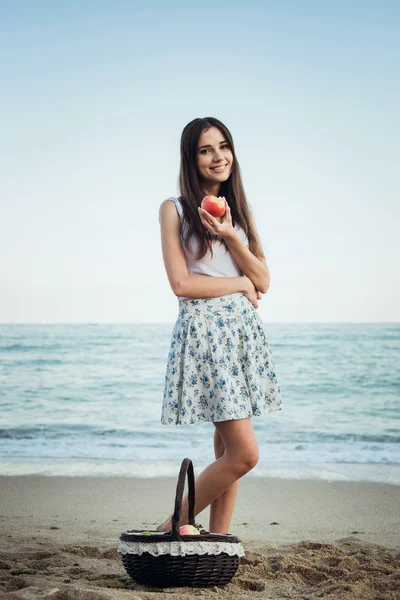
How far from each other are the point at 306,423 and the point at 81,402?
527 centimetres

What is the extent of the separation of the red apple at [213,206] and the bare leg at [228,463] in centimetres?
95

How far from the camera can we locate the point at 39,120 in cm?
1549

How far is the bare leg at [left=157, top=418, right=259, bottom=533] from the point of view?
112 inches

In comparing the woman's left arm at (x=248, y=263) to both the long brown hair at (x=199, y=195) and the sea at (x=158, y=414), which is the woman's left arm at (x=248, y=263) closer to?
the long brown hair at (x=199, y=195)

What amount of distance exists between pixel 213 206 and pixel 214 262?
0.99 feet

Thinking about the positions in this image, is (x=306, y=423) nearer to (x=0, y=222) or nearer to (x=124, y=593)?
(x=124, y=593)

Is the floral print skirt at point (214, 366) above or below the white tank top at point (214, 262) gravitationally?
below

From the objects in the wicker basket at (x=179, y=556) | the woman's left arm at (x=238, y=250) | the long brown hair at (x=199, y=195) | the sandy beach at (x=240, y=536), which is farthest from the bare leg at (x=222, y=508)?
the long brown hair at (x=199, y=195)

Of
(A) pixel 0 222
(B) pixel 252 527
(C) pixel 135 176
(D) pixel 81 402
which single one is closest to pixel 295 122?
(C) pixel 135 176

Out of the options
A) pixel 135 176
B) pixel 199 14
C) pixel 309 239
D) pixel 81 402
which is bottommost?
pixel 81 402

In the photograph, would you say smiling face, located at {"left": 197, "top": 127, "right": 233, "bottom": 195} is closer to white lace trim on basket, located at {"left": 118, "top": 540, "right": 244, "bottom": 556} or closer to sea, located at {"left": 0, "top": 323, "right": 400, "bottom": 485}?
white lace trim on basket, located at {"left": 118, "top": 540, "right": 244, "bottom": 556}

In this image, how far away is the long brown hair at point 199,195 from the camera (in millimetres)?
3080

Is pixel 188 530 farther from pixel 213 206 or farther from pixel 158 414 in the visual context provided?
pixel 158 414

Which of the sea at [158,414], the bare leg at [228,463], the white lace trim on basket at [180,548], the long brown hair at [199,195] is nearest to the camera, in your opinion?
the white lace trim on basket at [180,548]
